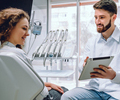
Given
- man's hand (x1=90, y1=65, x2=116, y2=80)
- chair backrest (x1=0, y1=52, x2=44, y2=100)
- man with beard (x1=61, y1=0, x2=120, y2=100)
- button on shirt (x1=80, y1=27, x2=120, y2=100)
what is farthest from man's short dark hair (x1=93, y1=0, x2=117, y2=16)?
chair backrest (x1=0, y1=52, x2=44, y2=100)

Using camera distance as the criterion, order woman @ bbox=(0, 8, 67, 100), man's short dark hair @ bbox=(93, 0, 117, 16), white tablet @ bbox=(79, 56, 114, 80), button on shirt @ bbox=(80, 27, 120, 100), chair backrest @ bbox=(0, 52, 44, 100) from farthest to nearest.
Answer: man's short dark hair @ bbox=(93, 0, 117, 16) < button on shirt @ bbox=(80, 27, 120, 100) < woman @ bbox=(0, 8, 67, 100) < white tablet @ bbox=(79, 56, 114, 80) < chair backrest @ bbox=(0, 52, 44, 100)

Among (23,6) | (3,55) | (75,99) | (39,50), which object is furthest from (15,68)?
(23,6)

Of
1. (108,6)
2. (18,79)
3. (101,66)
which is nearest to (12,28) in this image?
(18,79)

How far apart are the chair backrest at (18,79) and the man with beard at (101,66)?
0.59m

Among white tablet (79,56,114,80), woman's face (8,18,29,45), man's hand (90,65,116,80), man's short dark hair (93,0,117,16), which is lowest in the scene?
man's hand (90,65,116,80)

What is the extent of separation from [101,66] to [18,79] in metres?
0.66

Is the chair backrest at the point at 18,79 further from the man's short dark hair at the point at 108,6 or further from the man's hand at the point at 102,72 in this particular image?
the man's short dark hair at the point at 108,6

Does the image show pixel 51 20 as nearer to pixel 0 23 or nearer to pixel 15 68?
pixel 0 23

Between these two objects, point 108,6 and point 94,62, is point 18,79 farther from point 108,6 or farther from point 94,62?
point 108,6

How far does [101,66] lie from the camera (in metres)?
1.15

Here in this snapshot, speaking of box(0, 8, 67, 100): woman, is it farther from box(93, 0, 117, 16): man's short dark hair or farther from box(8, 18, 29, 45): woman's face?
box(93, 0, 117, 16): man's short dark hair

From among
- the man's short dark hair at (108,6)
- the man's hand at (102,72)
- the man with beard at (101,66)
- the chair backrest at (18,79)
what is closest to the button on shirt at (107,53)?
the man with beard at (101,66)

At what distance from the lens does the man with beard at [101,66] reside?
51.8 inches

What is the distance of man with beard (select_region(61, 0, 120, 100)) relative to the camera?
51.8 inches
